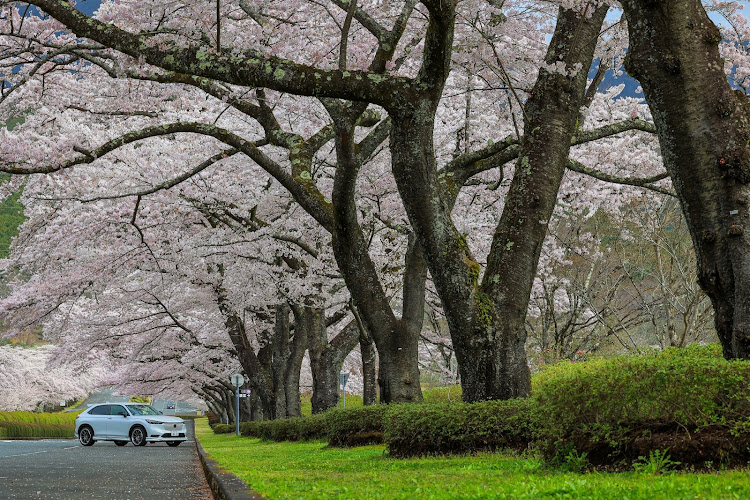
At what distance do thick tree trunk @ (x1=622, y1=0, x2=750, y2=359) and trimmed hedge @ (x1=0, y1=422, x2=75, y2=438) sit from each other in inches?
1686

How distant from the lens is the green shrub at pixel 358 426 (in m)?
14.6

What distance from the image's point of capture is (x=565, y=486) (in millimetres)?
4953

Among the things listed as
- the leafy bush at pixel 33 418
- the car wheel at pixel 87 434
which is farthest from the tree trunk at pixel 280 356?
the leafy bush at pixel 33 418

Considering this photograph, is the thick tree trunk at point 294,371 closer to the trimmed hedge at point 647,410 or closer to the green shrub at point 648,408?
the trimmed hedge at point 647,410

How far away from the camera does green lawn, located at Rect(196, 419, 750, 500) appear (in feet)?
15.3

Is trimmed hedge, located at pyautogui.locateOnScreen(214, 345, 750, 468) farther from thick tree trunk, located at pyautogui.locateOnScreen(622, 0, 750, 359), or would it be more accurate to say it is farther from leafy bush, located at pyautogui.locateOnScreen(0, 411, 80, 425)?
leafy bush, located at pyautogui.locateOnScreen(0, 411, 80, 425)

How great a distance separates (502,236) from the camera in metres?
9.80

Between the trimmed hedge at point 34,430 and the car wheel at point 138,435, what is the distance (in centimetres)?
1988

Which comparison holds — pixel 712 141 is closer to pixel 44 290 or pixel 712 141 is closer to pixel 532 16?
pixel 532 16

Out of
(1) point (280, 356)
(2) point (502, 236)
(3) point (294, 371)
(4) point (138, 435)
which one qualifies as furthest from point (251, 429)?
(2) point (502, 236)

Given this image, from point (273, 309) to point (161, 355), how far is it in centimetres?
1610

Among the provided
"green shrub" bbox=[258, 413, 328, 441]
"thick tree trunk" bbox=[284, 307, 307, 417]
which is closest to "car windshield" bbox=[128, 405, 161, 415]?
"green shrub" bbox=[258, 413, 328, 441]

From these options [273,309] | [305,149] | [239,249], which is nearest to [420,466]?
[305,149]

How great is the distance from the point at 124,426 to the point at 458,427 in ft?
62.4
